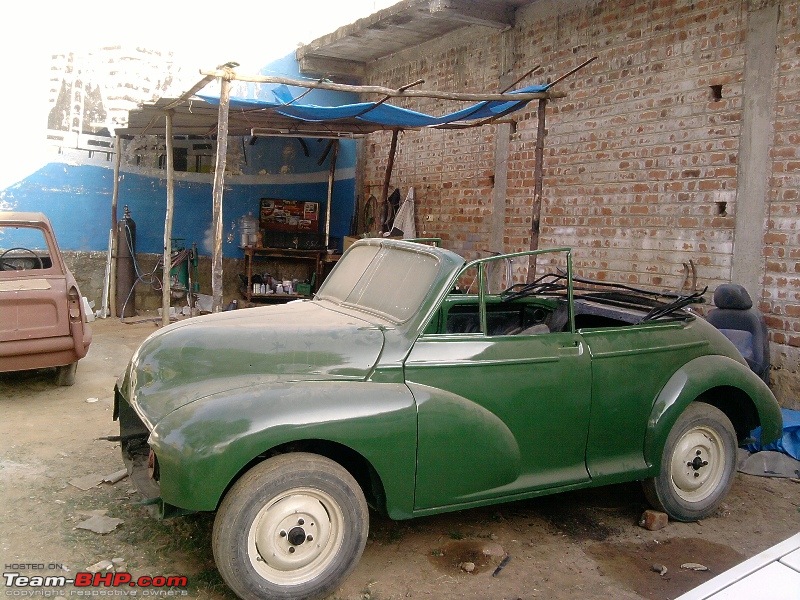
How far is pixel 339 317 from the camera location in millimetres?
4000

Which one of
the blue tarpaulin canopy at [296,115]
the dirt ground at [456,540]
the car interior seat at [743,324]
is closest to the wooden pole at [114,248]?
the blue tarpaulin canopy at [296,115]

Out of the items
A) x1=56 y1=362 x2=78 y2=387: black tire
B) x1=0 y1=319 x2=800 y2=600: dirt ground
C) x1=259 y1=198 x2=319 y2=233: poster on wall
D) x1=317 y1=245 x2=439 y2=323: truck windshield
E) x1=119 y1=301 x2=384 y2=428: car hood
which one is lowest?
x1=0 y1=319 x2=800 y2=600: dirt ground

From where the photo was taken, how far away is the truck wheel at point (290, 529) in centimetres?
305

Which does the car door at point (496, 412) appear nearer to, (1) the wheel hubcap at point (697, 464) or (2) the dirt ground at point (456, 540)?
(2) the dirt ground at point (456, 540)

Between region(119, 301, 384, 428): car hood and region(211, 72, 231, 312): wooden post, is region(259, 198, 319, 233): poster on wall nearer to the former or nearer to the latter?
region(211, 72, 231, 312): wooden post

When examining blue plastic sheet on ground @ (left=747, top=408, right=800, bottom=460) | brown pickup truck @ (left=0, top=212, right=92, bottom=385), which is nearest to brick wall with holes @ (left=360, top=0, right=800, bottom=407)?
blue plastic sheet on ground @ (left=747, top=408, right=800, bottom=460)

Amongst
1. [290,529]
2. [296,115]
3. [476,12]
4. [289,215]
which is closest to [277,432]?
[290,529]

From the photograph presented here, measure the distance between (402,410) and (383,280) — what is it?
1.07m

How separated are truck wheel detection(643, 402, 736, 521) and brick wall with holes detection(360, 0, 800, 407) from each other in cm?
216

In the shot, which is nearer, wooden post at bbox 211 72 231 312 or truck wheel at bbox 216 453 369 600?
truck wheel at bbox 216 453 369 600

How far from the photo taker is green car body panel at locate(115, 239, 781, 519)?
313cm

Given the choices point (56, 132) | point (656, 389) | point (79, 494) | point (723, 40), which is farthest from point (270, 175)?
point (656, 389)

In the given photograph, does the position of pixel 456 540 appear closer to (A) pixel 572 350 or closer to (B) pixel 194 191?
(A) pixel 572 350

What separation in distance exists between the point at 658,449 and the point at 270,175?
376 inches
